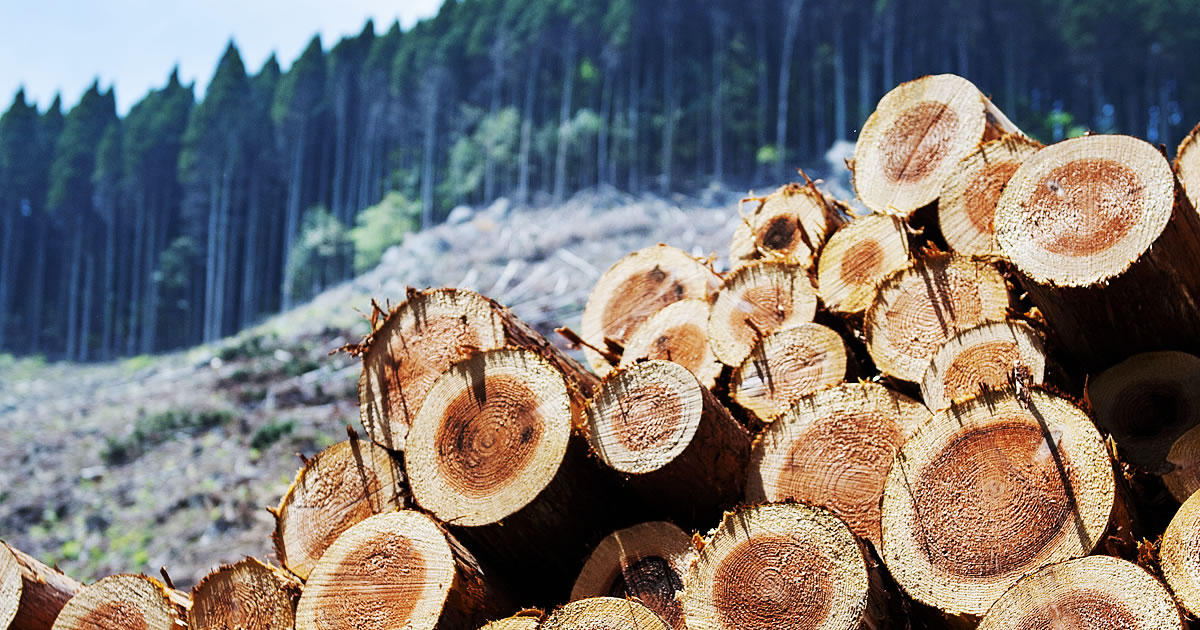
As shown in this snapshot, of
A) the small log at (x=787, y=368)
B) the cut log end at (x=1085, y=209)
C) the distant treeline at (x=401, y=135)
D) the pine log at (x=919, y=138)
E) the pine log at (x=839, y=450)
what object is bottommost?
the pine log at (x=839, y=450)

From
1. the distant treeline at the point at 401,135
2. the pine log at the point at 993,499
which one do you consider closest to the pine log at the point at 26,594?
the pine log at the point at 993,499

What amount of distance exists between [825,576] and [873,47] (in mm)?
12573

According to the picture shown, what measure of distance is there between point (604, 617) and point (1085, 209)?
1386 mm

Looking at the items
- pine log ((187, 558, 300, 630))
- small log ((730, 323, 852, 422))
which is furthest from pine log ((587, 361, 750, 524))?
pine log ((187, 558, 300, 630))

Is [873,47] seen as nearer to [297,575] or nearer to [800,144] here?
[800,144]

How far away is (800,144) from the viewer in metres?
12.4

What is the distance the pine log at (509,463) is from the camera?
6.68 ft

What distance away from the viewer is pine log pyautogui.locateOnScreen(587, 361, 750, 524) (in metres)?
1.97

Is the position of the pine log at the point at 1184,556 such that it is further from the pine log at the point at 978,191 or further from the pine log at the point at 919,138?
the pine log at the point at 919,138

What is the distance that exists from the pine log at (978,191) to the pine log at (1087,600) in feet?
3.57

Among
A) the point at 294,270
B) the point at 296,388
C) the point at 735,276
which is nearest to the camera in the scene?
the point at 735,276

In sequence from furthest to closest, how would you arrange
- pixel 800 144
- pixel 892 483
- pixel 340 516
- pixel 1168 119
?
pixel 800 144 → pixel 1168 119 → pixel 340 516 → pixel 892 483

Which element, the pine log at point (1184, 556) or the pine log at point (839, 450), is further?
the pine log at point (839, 450)

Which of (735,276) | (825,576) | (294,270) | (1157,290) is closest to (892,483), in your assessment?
(825,576)
